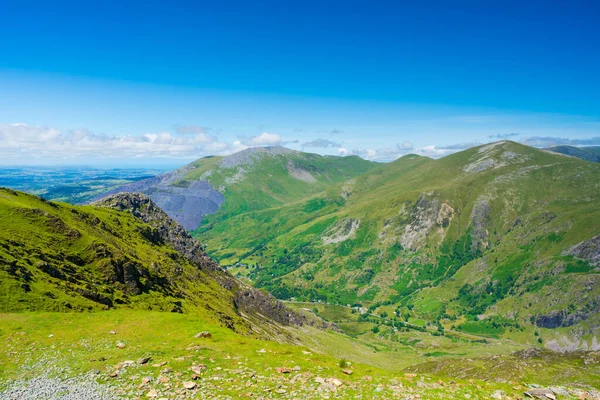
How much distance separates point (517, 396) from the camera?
2998 cm

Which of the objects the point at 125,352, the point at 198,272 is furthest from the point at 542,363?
the point at 125,352

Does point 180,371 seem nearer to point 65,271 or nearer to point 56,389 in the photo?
point 56,389

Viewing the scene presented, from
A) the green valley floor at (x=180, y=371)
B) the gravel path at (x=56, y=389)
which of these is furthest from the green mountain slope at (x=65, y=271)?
the gravel path at (x=56, y=389)

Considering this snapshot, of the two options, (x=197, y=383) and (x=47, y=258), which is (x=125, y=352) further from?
(x=47, y=258)

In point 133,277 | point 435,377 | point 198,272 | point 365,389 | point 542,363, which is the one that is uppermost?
point 365,389

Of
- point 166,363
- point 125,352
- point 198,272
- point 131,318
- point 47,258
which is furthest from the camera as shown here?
point 198,272

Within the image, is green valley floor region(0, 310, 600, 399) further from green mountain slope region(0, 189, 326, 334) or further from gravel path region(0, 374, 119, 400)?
green mountain slope region(0, 189, 326, 334)

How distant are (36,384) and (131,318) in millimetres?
25608

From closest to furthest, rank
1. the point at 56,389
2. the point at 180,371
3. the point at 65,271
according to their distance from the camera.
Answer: the point at 56,389, the point at 180,371, the point at 65,271

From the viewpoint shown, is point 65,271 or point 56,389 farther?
point 65,271

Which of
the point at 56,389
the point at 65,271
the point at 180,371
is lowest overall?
the point at 65,271

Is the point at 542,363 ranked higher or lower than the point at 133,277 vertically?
lower

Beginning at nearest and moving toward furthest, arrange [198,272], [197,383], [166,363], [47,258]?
[197,383] < [166,363] < [47,258] < [198,272]

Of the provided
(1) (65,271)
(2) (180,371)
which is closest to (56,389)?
(2) (180,371)
